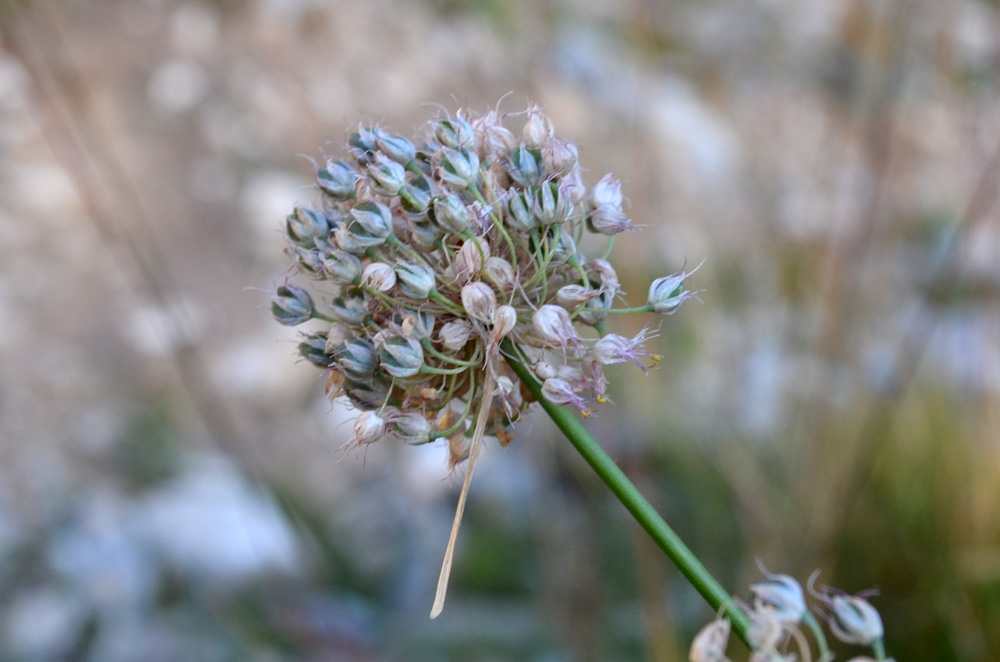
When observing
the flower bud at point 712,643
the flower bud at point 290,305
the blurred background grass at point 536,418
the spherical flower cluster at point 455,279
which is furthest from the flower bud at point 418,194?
the blurred background grass at point 536,418

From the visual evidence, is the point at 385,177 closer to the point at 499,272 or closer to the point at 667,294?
the point at 499,272

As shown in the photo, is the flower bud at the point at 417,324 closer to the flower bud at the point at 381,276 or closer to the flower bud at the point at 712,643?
the flower bud at the point at 381,276

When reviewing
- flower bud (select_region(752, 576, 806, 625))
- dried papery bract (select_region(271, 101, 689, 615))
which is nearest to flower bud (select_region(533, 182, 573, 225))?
dried papery bract (select_region(271, 101, 689, 615))

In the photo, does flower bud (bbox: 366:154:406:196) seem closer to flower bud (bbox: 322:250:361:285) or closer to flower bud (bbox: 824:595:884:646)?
flower bud (bbox: 322:250:361:285)

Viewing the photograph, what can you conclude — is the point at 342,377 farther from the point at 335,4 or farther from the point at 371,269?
the point at 335,4

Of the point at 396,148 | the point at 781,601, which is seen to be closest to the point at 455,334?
the point at 396,148

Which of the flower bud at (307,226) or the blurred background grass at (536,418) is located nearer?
the flower bud at (307,226)

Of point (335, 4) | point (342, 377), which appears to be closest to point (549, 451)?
point (342, 377)
